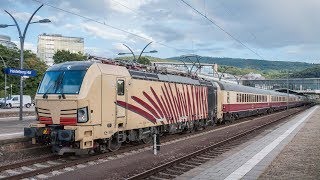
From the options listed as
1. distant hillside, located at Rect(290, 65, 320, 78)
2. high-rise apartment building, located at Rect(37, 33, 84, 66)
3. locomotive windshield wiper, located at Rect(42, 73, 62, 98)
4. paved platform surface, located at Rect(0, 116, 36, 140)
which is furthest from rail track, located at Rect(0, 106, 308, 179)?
distant hillside, located at Rect(290, 65, 320, 78)

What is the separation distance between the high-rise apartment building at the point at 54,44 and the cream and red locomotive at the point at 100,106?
121117 millimetres

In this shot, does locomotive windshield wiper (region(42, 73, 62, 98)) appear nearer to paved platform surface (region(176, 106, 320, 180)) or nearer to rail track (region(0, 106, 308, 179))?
rail track (region(0, 106, 308, 179))

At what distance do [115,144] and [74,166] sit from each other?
117 inches

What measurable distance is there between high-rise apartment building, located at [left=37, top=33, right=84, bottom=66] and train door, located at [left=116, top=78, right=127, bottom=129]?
124 m

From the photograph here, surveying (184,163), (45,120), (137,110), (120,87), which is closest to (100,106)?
(120,87)

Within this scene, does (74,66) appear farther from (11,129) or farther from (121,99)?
(11,129)

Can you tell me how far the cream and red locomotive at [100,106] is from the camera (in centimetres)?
1337

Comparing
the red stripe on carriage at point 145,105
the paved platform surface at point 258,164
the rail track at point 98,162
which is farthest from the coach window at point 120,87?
the paved platform surface at point 258,164

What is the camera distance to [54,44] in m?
138

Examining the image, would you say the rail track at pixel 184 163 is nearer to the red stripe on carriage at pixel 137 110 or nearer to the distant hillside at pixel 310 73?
the red stripe on carriage at pixel 137 110

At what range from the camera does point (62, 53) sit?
3829 inches

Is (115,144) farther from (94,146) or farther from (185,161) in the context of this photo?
(185,161)

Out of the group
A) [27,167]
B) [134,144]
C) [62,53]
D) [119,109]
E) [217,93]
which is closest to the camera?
[27,167]

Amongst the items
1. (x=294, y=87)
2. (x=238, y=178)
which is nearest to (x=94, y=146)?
(x=238, y=178)
